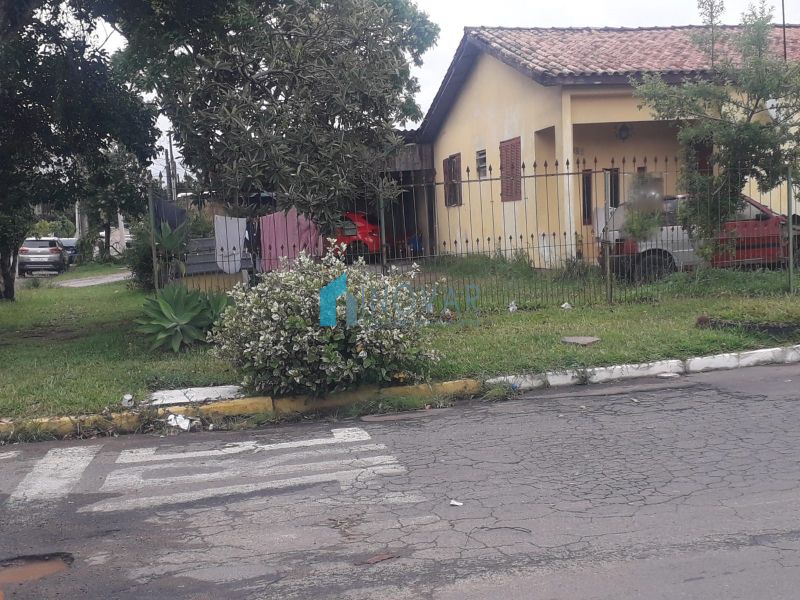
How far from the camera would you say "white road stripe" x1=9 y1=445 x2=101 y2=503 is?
5547 millimetres

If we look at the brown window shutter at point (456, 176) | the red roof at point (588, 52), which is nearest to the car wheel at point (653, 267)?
the red roof at point (588, 52)

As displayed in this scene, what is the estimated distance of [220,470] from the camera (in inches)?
235

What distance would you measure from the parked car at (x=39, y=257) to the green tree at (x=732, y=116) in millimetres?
27947

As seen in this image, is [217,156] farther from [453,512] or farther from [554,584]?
[554,584]

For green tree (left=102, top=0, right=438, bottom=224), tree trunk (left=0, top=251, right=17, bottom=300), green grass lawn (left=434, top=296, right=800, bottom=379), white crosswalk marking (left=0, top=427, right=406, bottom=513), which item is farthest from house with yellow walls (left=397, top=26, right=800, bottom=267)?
tree trunk (left=0, top=251, right=17, bottom=300)

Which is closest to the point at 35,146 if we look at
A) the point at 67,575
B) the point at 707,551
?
the point at 67,575

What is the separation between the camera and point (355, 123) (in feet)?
39.7

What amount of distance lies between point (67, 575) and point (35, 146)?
9816 millimetres

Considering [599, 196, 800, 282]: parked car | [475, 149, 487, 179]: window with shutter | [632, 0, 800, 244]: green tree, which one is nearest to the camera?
[632, 0, 800, 244]: green tree

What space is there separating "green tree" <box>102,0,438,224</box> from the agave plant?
82.5 inches

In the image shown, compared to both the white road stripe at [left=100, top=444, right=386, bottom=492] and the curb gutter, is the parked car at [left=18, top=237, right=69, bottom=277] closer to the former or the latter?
the curb gutter

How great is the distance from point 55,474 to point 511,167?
42.8 feet

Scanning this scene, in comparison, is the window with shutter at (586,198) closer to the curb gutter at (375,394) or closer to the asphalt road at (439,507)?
the curb gutter at (375,394)

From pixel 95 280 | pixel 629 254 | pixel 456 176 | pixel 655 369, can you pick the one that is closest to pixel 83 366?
pixel 655 369
